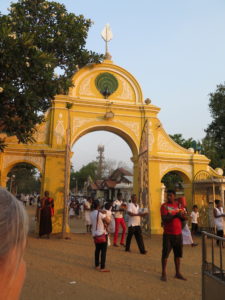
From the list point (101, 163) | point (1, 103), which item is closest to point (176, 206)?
point (1, 103)

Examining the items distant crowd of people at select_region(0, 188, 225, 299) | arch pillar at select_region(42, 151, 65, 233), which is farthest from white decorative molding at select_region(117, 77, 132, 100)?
distant crowd of people at select_region(0, 188, 225, 299)

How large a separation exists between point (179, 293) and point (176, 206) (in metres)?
1.64

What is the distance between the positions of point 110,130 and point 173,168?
363 cm

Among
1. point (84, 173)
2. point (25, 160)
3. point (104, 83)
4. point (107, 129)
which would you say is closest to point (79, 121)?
point (107, 129)

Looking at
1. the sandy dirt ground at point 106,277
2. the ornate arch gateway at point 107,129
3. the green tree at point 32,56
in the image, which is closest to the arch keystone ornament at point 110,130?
the ornate arch gateway at point 107,129

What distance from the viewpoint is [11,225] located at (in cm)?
82

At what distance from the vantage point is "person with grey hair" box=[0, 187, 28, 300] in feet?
2.64

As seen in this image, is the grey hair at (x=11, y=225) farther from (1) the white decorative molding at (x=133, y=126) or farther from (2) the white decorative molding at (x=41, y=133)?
(1) the white decorative molding at (x=133, y=126)

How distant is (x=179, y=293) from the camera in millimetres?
4512

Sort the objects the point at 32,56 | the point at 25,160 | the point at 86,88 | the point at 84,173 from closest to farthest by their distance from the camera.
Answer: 1. the point at 32,56
2. the point at 25,160
3. the point at 86,88
4. the point at 84,173

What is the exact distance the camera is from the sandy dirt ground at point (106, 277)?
4391 mm

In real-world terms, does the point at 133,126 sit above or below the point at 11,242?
above

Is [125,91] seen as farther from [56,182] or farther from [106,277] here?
[106,277]

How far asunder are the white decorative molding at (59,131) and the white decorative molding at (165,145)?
4.79 m
